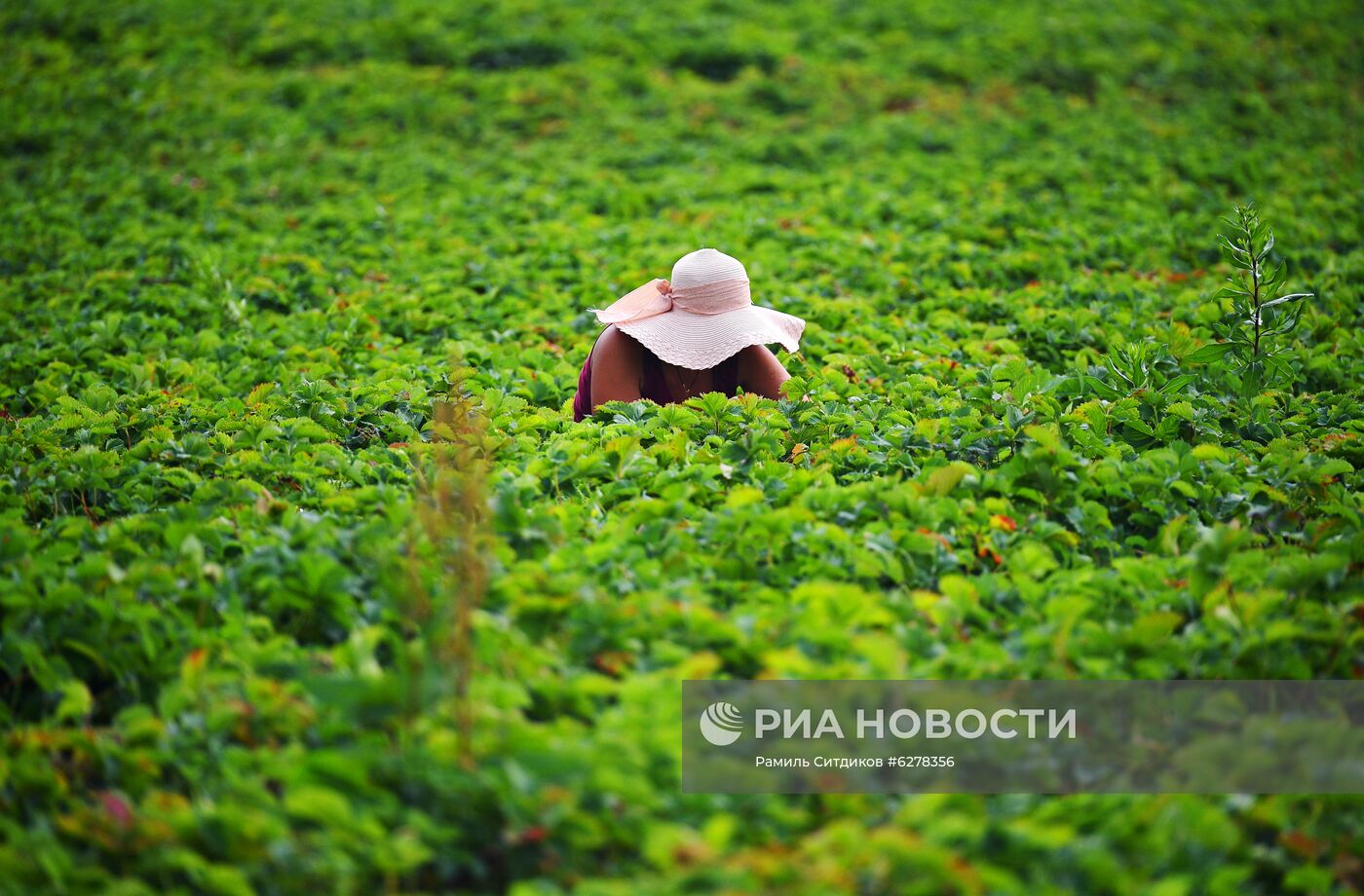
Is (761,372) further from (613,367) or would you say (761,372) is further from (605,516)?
(605,516)

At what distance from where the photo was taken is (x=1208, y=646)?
263cm

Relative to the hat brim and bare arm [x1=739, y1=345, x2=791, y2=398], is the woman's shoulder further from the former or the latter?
bare arm [x1=739, y1=345, x2=791, y2=398]

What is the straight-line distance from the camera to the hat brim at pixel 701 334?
4.09 m

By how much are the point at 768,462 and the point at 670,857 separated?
5.55 feet

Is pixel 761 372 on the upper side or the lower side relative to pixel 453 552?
upper

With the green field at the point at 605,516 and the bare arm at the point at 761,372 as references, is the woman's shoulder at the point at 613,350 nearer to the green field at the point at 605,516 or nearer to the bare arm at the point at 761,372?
the green field at the point at 605,516

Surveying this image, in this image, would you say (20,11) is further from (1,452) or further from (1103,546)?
(1103,546)

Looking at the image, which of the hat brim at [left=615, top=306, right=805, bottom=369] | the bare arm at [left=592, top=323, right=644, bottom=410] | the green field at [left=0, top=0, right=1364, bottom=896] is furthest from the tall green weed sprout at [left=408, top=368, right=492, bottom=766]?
the hat brim at [left=615, top=306, right=805, bottom=369]

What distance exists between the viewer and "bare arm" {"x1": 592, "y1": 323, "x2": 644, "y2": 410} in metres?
4.23

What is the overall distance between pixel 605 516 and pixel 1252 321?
2.70 meters

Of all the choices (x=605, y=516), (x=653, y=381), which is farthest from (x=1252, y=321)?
(x=605, y=516)

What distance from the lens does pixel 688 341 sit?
163 inches

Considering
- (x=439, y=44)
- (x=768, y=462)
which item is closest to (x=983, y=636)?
(x=768, y=462)

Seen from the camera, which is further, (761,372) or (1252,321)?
(761,372)
